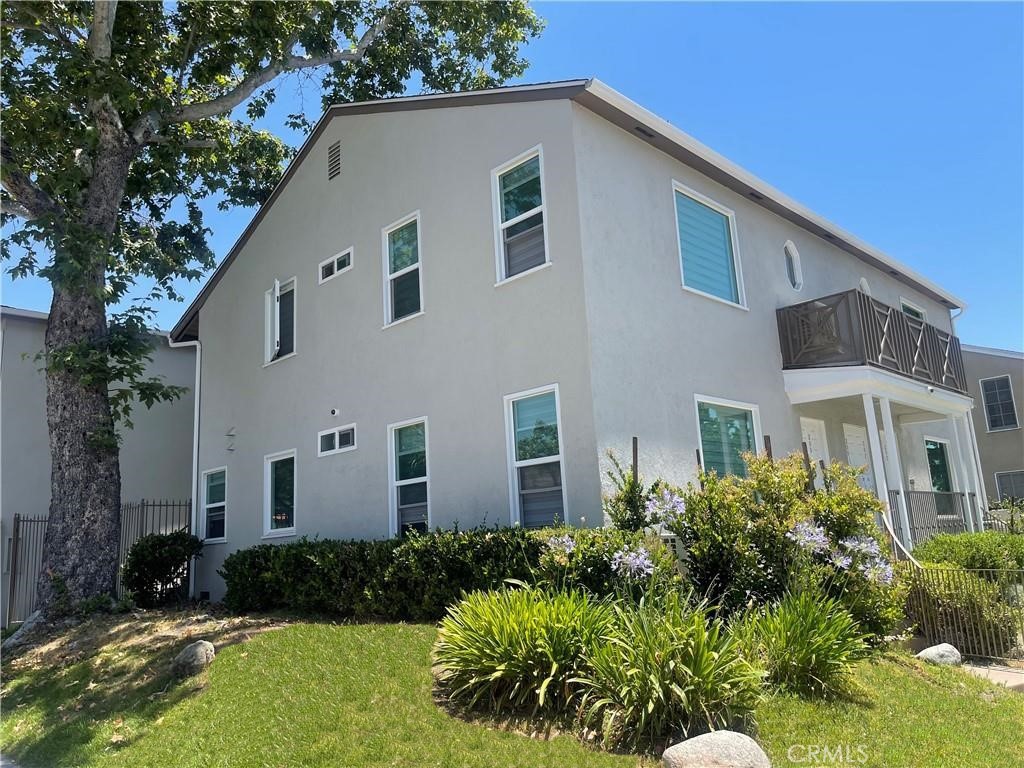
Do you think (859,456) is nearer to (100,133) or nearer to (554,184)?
(554,184)

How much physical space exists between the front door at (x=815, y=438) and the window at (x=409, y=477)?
20.4 ft

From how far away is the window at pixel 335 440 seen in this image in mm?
12805

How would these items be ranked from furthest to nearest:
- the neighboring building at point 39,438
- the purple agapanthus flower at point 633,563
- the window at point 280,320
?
the neighboring building at point 39,438 < the window at point 280,320 < the purple agapanthus flower at point 633,563

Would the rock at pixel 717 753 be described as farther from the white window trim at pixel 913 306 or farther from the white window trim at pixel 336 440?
the white window trim at pixel 913 306

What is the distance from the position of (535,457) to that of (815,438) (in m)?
5.89

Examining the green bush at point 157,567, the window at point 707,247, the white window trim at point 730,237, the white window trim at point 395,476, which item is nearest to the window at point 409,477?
the white window trim at point 395,476

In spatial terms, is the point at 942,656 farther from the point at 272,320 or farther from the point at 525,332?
the point at 272,320

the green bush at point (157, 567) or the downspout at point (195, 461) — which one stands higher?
the downspout at point (195, 461)

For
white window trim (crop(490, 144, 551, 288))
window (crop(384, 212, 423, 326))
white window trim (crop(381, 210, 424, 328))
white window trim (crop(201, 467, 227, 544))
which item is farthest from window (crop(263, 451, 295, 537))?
white window trim (crop(490, 144, 551, 288))

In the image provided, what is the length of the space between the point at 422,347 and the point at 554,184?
3.19 meters

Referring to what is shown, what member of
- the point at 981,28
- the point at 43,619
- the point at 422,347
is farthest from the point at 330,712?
the point at 981,28

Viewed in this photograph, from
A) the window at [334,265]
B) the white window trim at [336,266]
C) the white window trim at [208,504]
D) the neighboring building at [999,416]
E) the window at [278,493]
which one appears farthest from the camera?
the neighboring building at [999,416]

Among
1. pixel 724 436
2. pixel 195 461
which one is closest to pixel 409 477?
pixel 724 436
